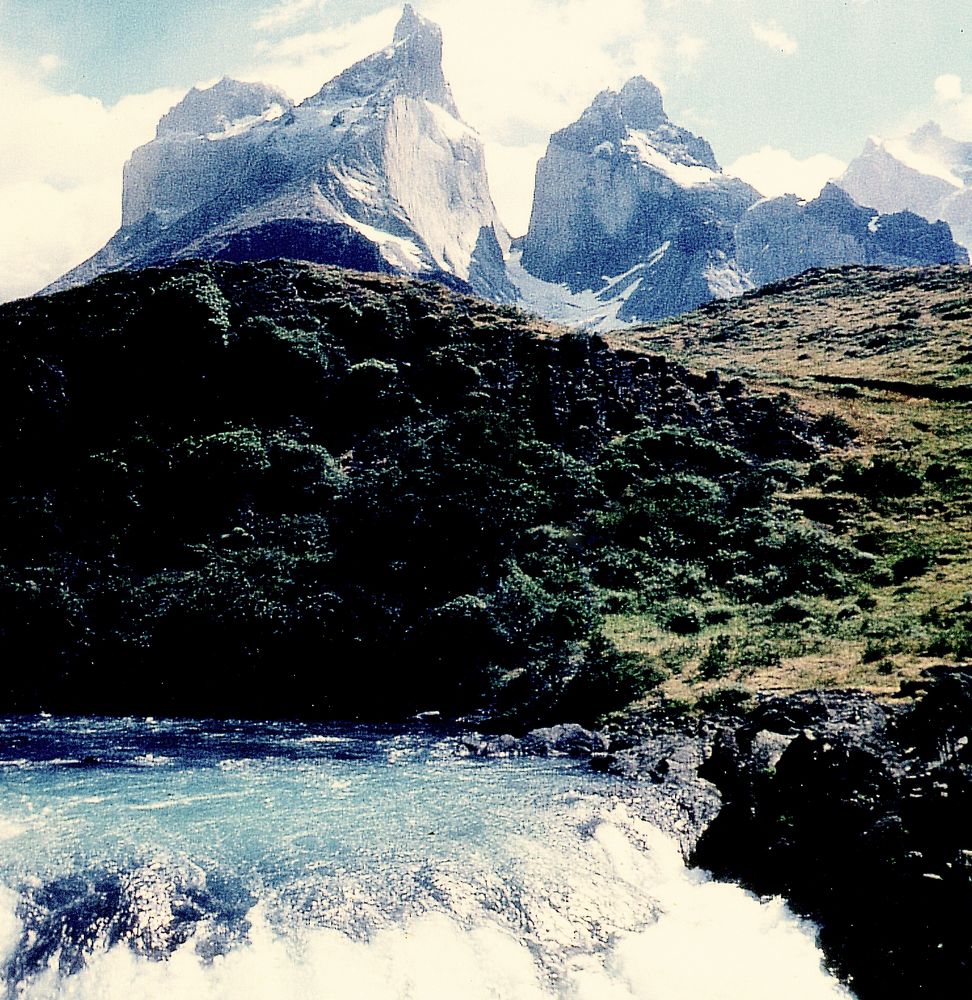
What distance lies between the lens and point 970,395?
218 feet

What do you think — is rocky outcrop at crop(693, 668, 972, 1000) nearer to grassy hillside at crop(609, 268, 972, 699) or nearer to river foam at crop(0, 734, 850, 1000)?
river foam at crop(0, 734, 850, 1000)

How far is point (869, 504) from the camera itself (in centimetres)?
5422

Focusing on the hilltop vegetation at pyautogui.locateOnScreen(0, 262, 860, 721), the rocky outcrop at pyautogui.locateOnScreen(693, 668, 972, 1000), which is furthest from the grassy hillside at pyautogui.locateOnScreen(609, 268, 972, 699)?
the rocky outcrop at pyautogui.locateOnScreen(693, 668, 972, 1000)

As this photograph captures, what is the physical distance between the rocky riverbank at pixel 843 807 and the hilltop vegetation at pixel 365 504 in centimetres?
629

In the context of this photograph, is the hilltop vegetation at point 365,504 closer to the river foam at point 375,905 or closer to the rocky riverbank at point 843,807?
the rocky riverbank at point 843,807

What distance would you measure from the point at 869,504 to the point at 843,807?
116 feet

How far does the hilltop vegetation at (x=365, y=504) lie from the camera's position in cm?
4341

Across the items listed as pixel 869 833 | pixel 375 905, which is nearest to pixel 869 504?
pixel 869 833

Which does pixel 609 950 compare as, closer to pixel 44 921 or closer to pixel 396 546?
pixel 44 921

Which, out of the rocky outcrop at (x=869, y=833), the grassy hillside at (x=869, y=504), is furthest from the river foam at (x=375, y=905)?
the grassy hillside at (x=869, y=504)

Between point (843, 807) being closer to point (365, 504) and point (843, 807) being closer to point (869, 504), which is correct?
point (365, 504)

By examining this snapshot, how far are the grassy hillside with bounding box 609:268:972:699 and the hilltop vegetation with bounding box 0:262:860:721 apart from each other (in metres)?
0.69

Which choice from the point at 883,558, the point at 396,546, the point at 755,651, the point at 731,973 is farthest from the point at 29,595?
the point at 883,558

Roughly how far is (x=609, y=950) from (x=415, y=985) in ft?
14.1
